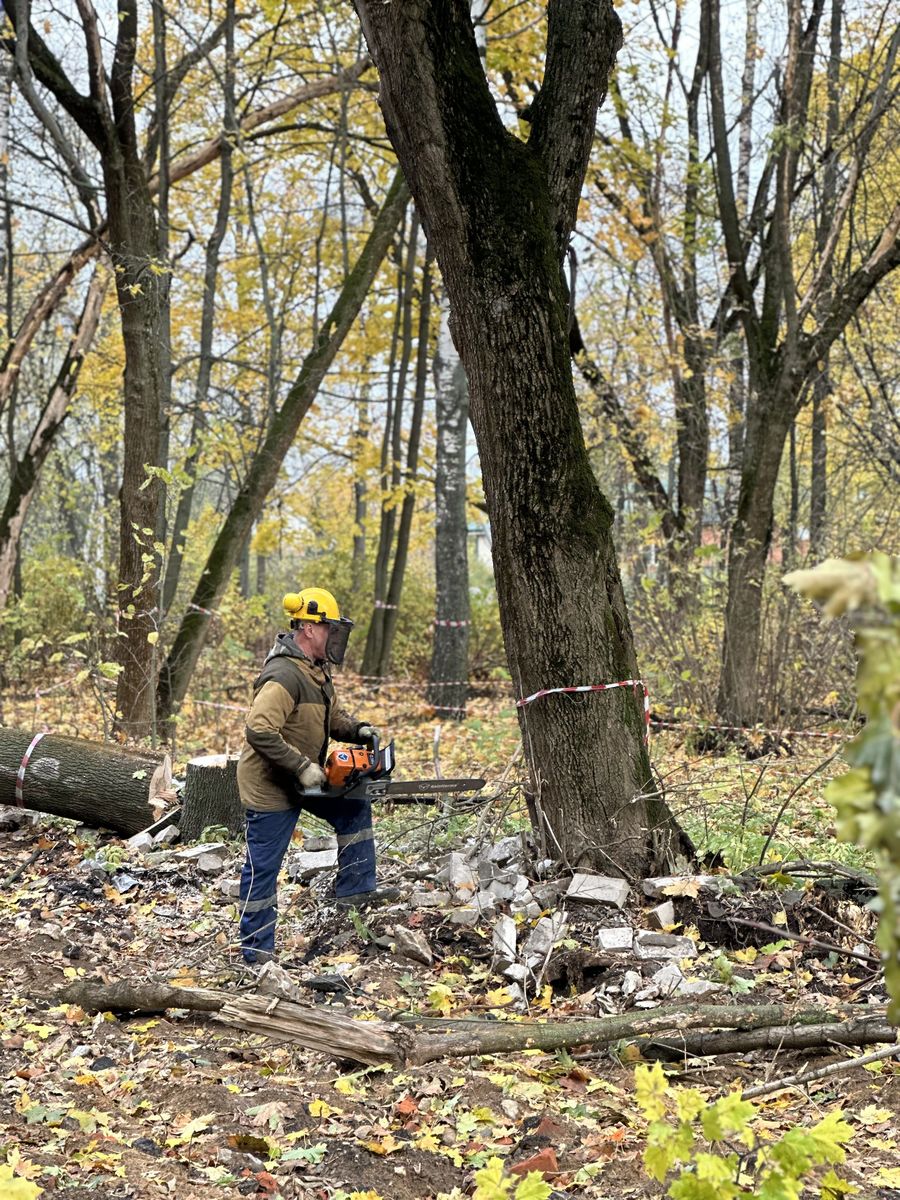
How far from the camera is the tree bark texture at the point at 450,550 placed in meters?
13.1

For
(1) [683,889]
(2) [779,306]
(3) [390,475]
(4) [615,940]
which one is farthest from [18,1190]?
(3) [390,475]

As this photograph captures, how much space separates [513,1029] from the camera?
393 centimetres

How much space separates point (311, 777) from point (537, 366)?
2.36m

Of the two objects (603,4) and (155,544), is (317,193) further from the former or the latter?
(603,4)

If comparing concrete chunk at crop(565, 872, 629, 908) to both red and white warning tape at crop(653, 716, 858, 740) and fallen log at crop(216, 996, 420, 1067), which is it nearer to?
fallen log at crop(216, 996, 420, 1067)

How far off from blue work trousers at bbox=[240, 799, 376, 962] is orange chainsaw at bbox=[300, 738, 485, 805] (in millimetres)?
123

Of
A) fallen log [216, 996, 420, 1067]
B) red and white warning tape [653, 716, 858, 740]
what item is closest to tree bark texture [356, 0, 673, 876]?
fallen log [216, 996, 420, 1067]

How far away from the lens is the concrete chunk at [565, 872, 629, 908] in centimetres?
496

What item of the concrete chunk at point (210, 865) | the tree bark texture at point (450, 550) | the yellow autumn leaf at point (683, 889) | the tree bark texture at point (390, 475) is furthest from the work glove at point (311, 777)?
the tree bark texture at point (390, 475)

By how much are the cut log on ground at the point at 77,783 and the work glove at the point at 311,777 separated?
2260mm

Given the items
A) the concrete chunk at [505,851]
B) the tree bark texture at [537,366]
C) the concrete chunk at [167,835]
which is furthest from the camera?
the concrete chunk at [167,835]

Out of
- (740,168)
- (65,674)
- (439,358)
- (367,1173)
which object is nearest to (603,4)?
(367,1173)

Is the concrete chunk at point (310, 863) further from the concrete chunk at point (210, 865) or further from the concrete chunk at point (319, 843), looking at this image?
the concrete chunk at point (210, 865)

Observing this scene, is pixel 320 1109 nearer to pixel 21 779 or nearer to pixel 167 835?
pixel 167 835
